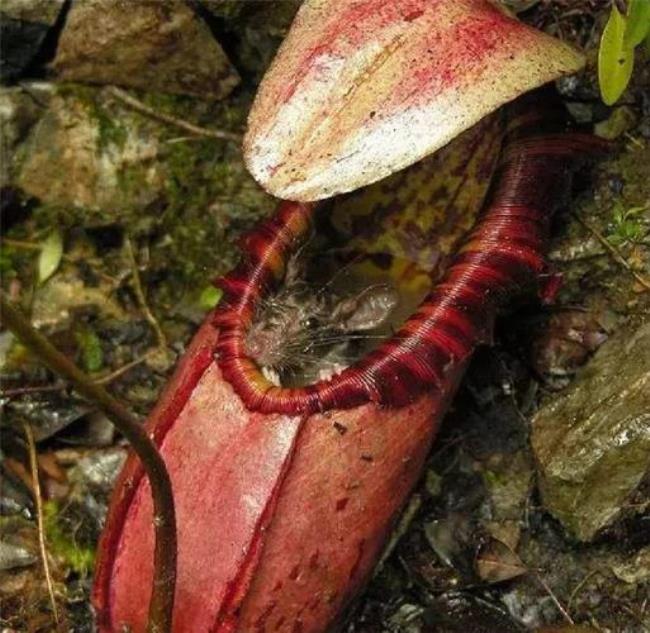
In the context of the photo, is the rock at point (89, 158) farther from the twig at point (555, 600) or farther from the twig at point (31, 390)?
the twig at point (555, 600)

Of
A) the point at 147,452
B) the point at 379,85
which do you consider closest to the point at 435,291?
the point at 379,85

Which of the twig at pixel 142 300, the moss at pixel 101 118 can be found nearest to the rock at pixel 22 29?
the moss at pixel 101 118

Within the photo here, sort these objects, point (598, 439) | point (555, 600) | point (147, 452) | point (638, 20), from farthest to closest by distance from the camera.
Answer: point (555, 600), point (598, 439), point (638, 20), point (147, 452)

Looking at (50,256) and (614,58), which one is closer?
(614,58)

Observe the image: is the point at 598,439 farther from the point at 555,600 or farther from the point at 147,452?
the point at 147,452

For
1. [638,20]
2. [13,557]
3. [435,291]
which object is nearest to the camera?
[638,20]

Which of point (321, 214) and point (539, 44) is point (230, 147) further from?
point (539, 44)

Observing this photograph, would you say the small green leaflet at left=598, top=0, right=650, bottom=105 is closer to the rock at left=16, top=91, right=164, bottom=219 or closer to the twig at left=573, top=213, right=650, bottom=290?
the twig at left=573, top=213, right=650, bottom=290

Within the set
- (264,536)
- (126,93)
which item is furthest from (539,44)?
(126,93)
